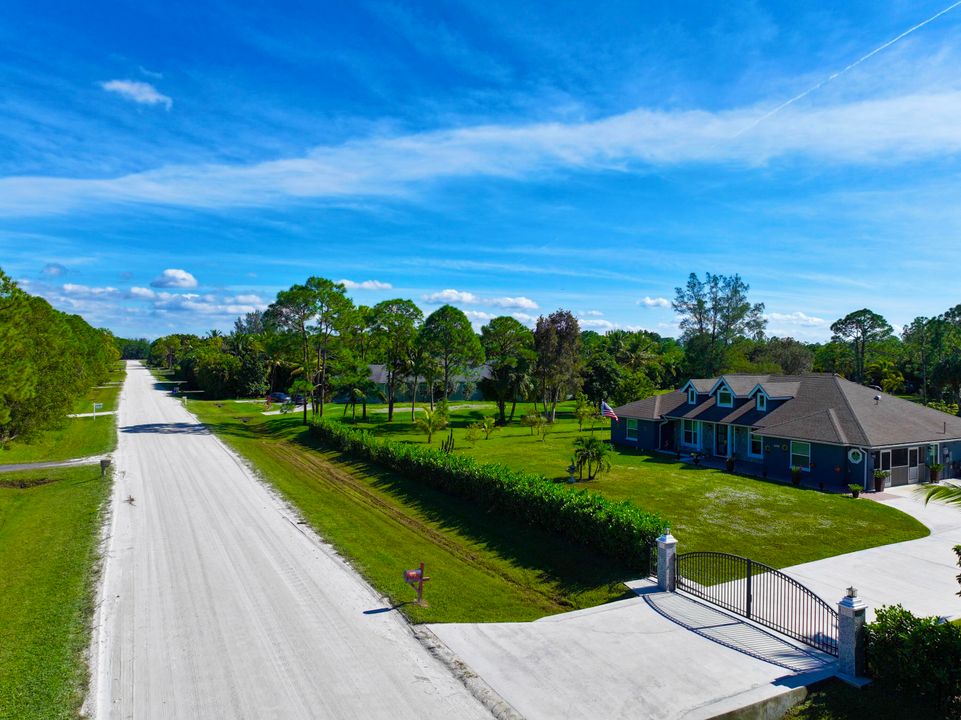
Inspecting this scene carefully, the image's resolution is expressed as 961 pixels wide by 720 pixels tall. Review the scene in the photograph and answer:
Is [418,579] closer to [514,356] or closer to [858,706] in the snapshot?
[858,706]

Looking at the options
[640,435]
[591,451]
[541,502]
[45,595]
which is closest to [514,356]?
[640,435]

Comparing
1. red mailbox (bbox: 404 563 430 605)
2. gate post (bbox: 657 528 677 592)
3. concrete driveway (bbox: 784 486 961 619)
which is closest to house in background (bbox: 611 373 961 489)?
concrete driveway (bbox: 784 486 961 619)

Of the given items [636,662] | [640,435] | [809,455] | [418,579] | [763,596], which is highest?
[809,455]

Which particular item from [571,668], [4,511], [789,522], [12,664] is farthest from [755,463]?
[4,511]

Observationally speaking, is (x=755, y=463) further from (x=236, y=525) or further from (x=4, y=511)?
(x=4, y=511)

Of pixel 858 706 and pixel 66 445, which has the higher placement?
pixel 66 445

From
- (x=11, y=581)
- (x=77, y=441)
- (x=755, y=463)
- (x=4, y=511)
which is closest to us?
(x=11, y=581)

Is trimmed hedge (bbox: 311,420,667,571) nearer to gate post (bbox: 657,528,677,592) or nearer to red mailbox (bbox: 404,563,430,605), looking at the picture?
gate post (bbox: 657,528,677,592)
